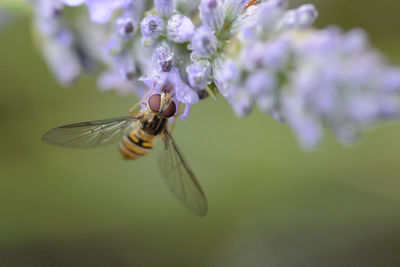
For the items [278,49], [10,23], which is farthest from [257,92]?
[10,23]

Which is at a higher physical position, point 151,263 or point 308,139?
point 308,139

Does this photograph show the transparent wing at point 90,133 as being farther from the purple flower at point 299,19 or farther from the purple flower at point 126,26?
the purple flower at point 299,19

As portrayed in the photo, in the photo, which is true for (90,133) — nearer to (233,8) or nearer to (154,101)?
(154,101)

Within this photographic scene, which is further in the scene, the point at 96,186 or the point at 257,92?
the point at 96,186

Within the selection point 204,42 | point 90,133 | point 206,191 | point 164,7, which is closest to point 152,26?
point 164,7

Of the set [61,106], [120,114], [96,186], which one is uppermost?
[61,106]

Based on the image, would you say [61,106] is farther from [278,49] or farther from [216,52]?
[278,49]
